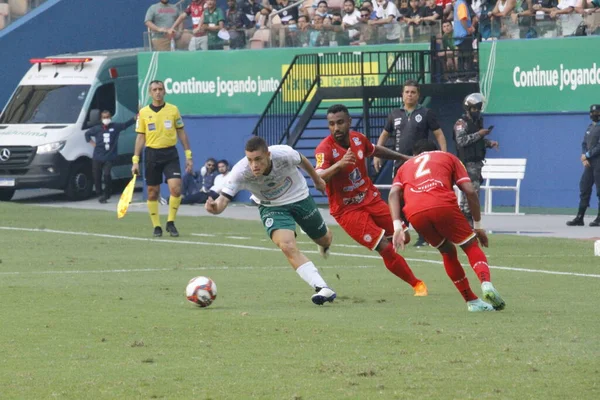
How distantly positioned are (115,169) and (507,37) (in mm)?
9499

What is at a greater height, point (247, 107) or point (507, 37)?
point (507, 37)

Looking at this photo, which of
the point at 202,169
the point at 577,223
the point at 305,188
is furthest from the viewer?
the point at 202,169

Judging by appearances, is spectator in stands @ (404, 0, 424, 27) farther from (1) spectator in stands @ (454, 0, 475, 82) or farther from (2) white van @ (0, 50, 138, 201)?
(2) white van @ (0, 50, 138, 201)

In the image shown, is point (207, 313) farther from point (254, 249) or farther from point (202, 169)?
point (202, 169)

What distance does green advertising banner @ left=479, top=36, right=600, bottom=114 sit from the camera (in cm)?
2477

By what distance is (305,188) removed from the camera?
40.4 ft

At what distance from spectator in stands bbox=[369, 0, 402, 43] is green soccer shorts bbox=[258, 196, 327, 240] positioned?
15442 mm

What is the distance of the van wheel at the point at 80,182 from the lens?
97.5 ft

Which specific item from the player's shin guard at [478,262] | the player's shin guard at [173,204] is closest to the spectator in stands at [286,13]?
the player's shin guard at [173,204]

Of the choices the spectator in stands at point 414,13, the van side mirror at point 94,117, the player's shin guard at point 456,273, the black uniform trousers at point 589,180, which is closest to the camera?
the player's shin guard at point 456,273

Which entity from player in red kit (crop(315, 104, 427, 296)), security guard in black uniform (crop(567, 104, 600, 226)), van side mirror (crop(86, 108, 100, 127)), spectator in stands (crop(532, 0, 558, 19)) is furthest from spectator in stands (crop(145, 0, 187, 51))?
player in red kit (crop(315, 104, 427, 296))

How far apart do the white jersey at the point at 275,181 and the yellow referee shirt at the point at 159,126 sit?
7802 mm

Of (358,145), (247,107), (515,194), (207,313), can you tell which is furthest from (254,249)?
(247,107)

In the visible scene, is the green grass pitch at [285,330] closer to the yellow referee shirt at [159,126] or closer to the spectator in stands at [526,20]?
the yellow referee shirt at [159,126]
